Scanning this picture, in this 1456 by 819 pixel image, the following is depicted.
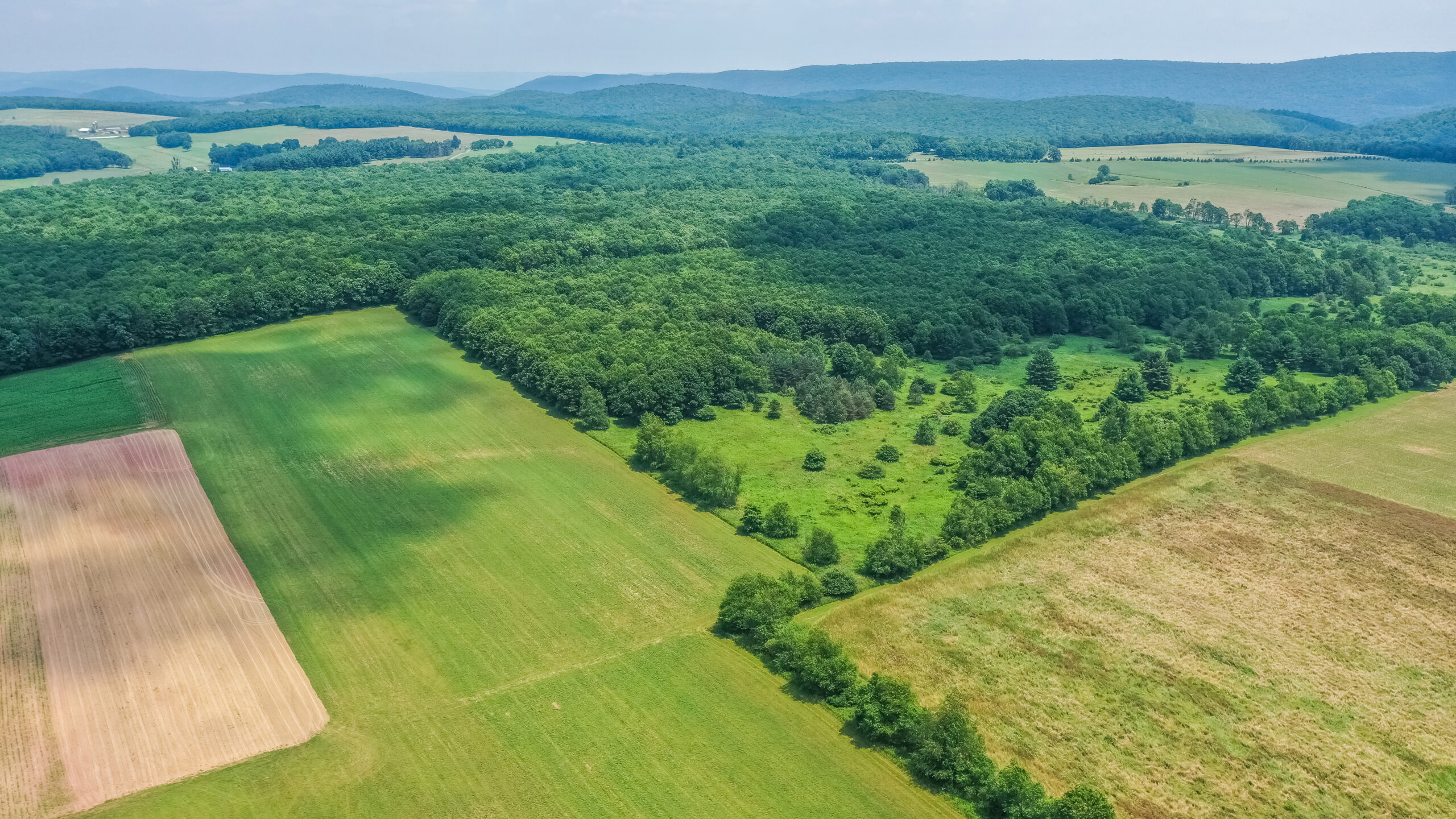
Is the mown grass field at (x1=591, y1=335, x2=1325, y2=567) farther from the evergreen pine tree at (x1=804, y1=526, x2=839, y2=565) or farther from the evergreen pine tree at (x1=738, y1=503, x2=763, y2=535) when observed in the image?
the evergreen pine tree at (x1=738, y1=503, x2=763, y2=535)

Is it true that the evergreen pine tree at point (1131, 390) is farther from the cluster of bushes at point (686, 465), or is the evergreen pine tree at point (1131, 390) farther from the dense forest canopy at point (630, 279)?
the cluster of bushes at point (686, 465)

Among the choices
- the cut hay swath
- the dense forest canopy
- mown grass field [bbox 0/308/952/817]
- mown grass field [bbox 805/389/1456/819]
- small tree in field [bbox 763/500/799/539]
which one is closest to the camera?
mown grass field [bbox 0/308/952/817]

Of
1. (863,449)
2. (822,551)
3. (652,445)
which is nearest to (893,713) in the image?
(822,551)

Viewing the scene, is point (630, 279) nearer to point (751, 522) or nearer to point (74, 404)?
point (74, 404)

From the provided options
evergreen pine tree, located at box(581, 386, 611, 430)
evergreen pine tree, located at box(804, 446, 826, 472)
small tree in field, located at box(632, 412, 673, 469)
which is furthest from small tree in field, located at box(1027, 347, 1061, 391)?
evergreen pine tree, located at box(581, 386, 611, 430)

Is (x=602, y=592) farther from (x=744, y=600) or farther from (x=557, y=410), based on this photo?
(x=557, y=410)

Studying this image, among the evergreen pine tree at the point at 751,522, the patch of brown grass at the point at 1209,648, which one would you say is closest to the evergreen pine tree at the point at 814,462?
the evergreen pine tree at the point at 751,522
